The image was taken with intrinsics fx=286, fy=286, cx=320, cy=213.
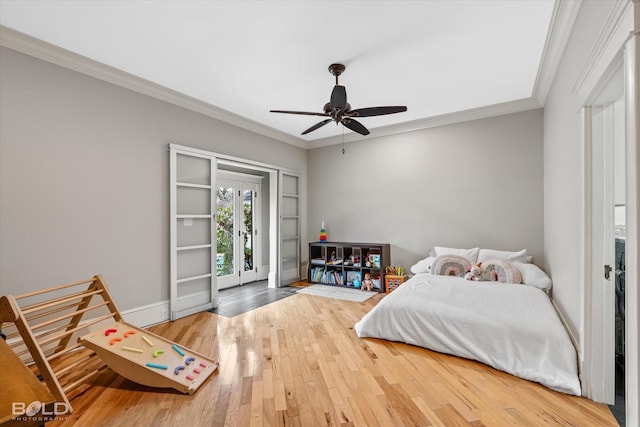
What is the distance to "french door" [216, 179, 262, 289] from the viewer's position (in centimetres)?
521

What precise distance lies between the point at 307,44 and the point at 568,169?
7.83ft

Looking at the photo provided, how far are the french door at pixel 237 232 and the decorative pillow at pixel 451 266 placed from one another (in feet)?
11.2

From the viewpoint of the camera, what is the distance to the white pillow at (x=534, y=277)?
3082 millimetres

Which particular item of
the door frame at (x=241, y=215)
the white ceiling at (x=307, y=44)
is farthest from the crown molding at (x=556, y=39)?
the door frame at (x=241, y=215)

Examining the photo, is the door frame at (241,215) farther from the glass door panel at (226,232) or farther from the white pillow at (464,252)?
the white pillow at (464,252)

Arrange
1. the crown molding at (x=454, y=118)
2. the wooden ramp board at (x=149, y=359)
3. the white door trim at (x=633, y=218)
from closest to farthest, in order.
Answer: the white door trim at (x=633, y=218), the wooden ramp board at (x=149, y=359), the crown molding at (x=454, y=118)

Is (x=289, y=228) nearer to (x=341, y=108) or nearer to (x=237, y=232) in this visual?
(x=237, y=232)

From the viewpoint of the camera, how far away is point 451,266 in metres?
3.72

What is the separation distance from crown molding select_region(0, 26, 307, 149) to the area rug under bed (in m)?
2.83

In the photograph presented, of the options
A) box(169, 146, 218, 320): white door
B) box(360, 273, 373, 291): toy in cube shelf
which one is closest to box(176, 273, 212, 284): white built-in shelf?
box(169, 146, 218, 320): white door

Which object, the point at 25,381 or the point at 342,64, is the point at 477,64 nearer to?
the point at 342,64

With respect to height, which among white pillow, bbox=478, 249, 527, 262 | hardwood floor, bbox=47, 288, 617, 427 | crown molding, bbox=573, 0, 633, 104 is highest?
crown molding, bbox=573, 0, 633, 104

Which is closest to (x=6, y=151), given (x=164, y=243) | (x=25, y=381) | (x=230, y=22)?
(x=164, y=243)

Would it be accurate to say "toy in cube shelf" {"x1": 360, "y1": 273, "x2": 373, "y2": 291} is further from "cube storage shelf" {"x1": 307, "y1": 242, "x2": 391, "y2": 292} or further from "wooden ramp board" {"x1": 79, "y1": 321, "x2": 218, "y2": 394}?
"wooden ramp board" {"x1": 79, "y1": 321, "x2": 218, "y2": 394}
